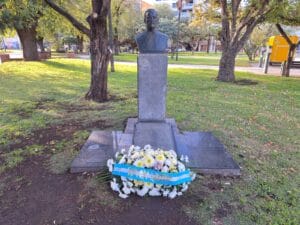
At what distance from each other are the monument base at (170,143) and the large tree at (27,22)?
748cm

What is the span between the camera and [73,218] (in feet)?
8.02

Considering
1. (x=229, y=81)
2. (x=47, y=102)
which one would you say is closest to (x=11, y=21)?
(x=47, y=102)

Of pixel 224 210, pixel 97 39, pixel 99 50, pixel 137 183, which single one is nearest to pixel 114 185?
pixel 137 183

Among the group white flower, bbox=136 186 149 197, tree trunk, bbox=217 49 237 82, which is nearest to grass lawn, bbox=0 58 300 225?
white flower, bbox=136 186 149 197

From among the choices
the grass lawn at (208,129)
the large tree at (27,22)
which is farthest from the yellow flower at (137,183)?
the large tree at (27,22)

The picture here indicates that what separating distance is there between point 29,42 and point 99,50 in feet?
38.6

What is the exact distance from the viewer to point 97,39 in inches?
257

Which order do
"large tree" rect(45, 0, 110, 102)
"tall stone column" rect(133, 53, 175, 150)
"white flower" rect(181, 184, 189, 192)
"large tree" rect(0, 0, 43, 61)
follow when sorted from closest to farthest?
"white flower" rect(181, 184, 189, 192)
"tall stone column" rect(133, 53, 175, 150)
"large tree" rect(45, 0, 110, 102)
"large tree" rect(0, 0, 43, 61)

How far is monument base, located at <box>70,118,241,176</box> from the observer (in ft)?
10.6

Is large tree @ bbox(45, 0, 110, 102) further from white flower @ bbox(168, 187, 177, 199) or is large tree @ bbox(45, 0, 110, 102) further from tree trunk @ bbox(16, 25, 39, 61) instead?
tree trunk @ bbox(16, 25, 39, 61)

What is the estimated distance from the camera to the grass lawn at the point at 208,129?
2689 mm

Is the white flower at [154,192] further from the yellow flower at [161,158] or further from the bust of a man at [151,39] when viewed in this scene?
the bust of a man at [151,39]

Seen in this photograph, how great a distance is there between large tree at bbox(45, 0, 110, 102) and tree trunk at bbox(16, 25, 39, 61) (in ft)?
34.8

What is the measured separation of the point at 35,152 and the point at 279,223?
324 centimetres
